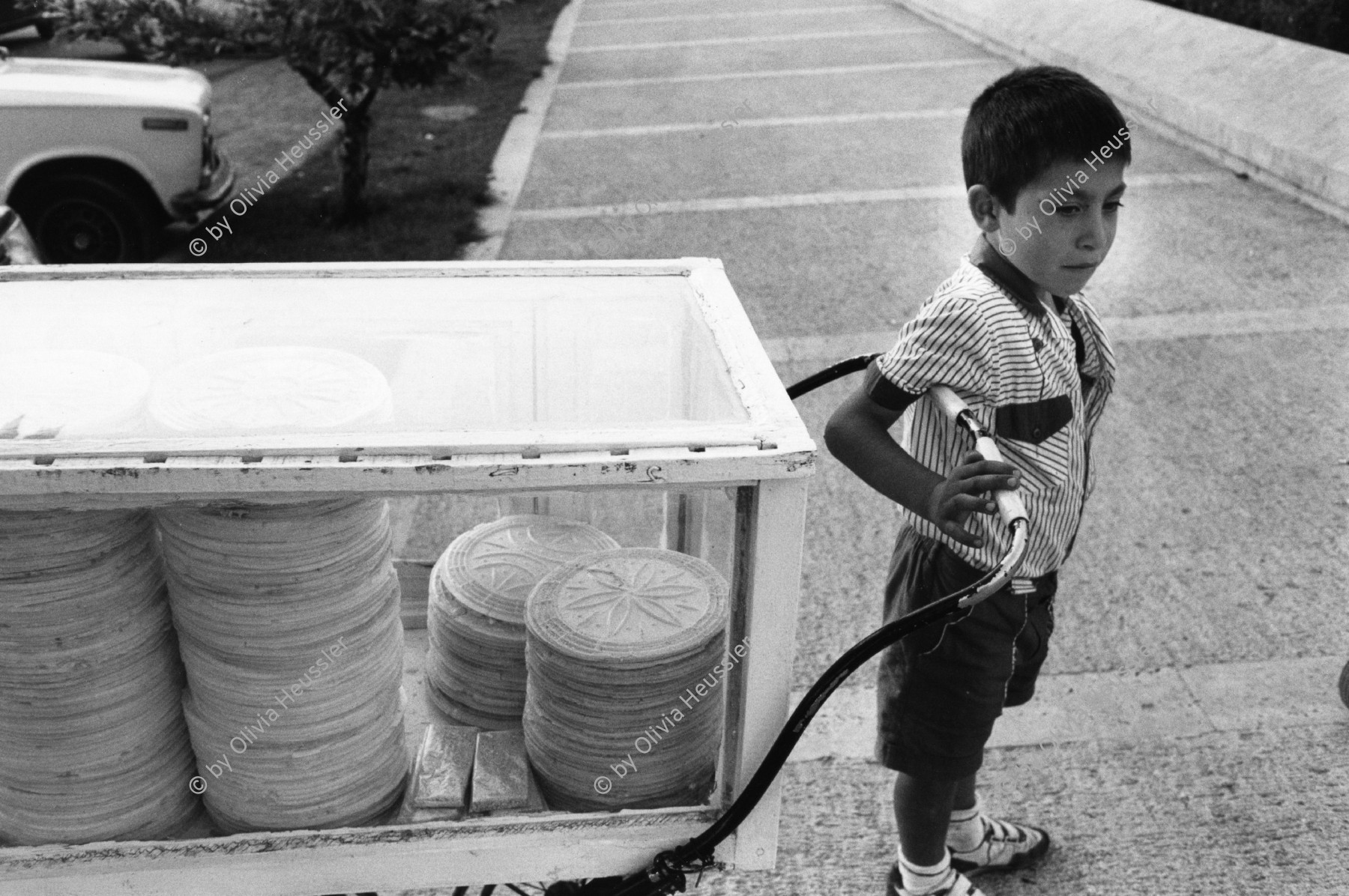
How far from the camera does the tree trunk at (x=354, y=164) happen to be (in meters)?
7.67

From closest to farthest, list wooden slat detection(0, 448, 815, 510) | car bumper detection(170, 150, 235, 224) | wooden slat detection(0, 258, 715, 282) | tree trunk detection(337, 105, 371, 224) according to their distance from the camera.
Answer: wooden slat detection(0, 448, 815, 510)
wooden slat detection(0, 258, 715, 282)
car bumper detection(170, 150, 235, 224)
tree trunk detection(337, 105, 371, 224)

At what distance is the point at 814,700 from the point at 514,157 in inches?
327

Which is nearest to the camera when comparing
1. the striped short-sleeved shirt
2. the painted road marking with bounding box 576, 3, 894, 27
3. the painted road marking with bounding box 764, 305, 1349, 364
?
the striped short-sleeved shirt

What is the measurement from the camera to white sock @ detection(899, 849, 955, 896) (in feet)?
8.27

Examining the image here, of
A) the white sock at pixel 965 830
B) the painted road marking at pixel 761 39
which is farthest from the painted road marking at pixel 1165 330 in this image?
the painted road marking at pixel 761 39

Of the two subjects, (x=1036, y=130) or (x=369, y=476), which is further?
(x=1036, y=130)

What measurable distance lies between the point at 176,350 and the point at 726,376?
942mm

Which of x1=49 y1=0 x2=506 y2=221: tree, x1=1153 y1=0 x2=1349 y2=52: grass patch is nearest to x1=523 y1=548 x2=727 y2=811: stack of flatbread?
x1=49 y1=0 x2=506 y2=221: tree

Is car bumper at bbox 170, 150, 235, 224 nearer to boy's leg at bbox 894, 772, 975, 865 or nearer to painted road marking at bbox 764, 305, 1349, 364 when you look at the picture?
painted road marking at bbox 764, 305, 1349, 364

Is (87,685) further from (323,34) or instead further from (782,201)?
(782,201)

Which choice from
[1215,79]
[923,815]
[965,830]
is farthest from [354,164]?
[923,815]

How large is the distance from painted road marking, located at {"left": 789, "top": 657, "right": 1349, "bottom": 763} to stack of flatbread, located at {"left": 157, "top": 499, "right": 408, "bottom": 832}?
1629 mm

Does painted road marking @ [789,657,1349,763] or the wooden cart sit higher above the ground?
the wooden cart

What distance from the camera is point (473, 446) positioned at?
1.54m
